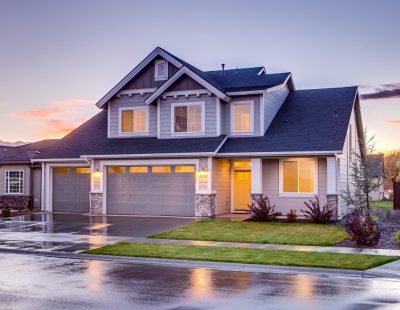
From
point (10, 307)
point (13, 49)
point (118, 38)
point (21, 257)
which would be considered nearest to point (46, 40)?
point (13, 49)

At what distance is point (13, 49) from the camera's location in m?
27.4

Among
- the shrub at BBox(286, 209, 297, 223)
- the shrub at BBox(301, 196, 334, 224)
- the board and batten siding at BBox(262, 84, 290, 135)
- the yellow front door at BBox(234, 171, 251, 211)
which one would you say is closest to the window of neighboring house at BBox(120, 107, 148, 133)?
the yellow front door at BBox(234, 171, 251, 211)

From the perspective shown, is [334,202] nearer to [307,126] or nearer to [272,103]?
[307,126]

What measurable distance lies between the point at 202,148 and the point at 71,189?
30.2 feet

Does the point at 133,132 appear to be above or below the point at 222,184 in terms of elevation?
above

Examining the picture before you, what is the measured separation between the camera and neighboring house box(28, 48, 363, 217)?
24.7 metres

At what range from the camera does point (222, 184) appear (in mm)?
26203

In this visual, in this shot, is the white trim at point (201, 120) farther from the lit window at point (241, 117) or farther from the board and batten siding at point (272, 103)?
the board and batten siding at point (272, 103)

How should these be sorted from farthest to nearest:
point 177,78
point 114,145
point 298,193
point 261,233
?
point 114,145
point 177,78
point 298,193
point 261,233

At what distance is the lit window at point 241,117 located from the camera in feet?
87.3

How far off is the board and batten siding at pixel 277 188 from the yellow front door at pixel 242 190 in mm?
2107

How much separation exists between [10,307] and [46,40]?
68.9 ft

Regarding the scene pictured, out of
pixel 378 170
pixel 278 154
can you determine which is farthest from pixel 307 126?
pixel 378 170

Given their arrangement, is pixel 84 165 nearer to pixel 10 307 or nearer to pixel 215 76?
pixel 215 76
